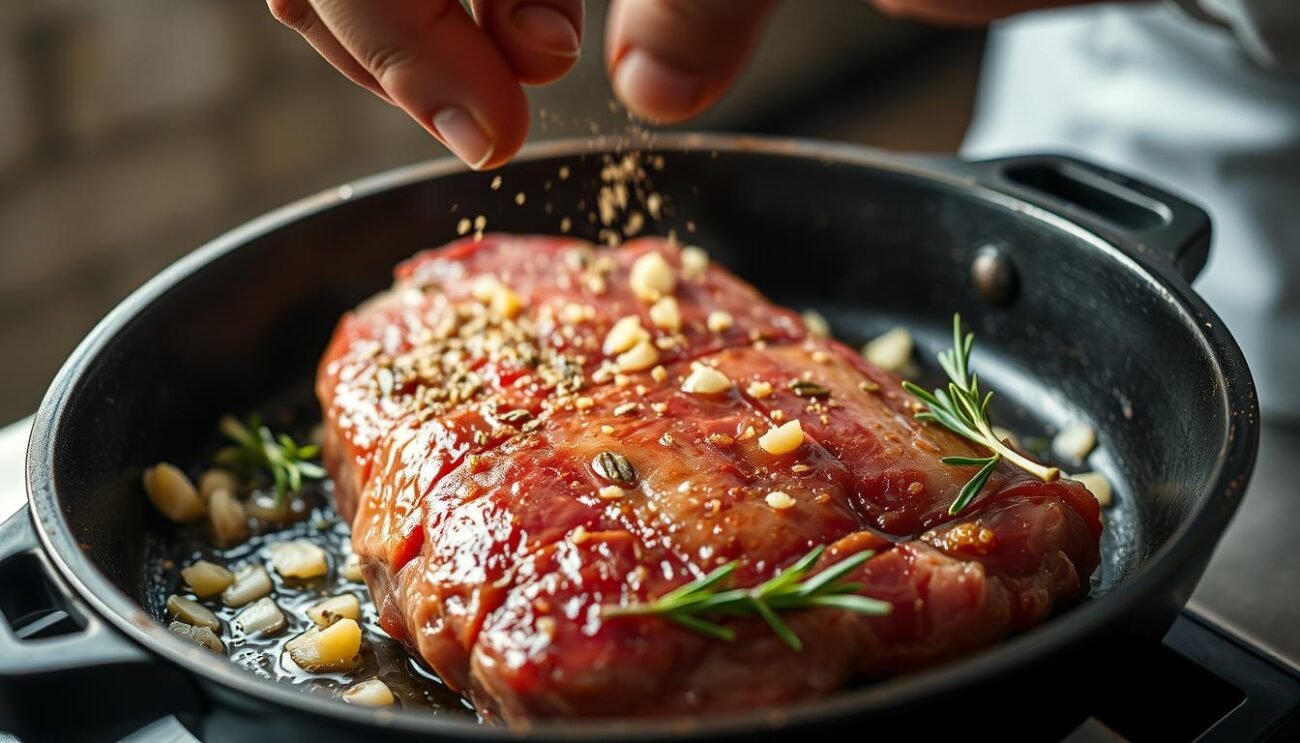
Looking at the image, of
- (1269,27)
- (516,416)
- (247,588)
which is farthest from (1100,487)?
(247,588)

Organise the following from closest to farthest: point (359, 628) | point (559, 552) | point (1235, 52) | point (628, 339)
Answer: point (559, 552), point (359, 628), point (628, 339), point (1235, 52)

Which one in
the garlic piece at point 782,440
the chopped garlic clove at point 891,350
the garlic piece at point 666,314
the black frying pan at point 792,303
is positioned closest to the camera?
the black frying pan at point 792,303

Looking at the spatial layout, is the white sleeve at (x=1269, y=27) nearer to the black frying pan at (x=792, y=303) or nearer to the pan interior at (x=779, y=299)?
the black frying pan at (x=792, y=303)

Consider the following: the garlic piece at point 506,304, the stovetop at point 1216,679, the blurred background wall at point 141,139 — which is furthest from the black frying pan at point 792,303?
the blurred background wall at point 141,139

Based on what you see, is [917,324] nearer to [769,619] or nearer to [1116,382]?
[1116,382]

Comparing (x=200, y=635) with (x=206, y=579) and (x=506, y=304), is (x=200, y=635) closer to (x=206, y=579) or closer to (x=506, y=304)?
(x=206, y=579)

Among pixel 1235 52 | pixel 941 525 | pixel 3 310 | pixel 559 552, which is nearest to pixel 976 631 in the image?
pixel 941 525
